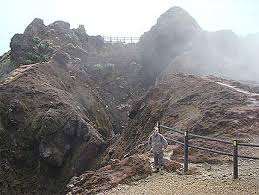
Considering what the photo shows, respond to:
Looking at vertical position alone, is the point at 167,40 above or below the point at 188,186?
above

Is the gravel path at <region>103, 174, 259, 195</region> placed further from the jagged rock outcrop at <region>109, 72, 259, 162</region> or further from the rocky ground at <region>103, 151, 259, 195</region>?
the jagged rock outcrop at <region>109, 72, 259, 162</region>

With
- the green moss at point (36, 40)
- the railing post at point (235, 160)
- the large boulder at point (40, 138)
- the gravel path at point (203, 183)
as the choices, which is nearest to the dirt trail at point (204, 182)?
the gravel path at point (203, 183)

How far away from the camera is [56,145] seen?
49656 millimetres

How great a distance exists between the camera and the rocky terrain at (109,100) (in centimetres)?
3111

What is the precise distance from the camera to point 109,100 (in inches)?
3226

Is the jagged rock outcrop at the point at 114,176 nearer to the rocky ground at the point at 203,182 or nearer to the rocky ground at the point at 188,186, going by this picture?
the rocky ground at the point at 203,182

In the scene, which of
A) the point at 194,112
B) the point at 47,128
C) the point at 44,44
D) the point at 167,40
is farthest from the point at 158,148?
the point at 167,40

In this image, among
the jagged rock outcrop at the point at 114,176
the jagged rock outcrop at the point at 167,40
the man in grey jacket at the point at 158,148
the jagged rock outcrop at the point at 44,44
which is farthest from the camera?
the jagged rock outcrop at the point at 167,40

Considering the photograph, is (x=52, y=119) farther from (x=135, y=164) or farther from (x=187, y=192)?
(x=187, y=192)

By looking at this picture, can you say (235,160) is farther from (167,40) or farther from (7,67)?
(167,40)

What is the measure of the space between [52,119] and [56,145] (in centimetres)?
326

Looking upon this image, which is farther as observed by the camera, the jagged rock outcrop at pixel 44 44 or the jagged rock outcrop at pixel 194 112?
the jagged rock outcrop at pixel 44 44

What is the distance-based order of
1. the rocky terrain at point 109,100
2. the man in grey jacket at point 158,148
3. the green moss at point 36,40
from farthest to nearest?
the green moss at point 36,40
the rocky terrain at point 109,100
the man in grey jacket at point 158,148

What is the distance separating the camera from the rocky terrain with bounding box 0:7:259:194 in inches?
1225
